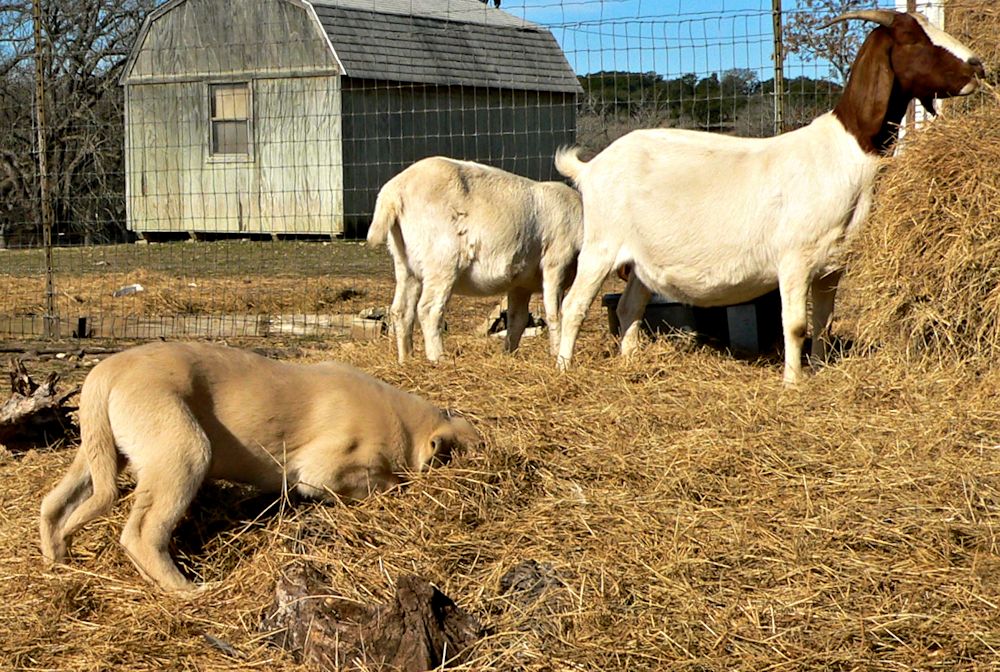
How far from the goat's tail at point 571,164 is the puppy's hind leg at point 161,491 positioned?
14.4 feet

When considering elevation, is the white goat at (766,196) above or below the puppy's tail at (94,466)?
above

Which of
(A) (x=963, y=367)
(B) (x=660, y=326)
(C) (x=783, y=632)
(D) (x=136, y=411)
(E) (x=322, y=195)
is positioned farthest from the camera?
(E) (x=322, y=195)

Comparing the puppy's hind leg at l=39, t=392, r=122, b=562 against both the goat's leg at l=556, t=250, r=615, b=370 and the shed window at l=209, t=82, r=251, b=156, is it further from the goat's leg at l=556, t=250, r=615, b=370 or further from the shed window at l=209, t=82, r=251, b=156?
the shed window at l=209, t=82, r=251, b=156

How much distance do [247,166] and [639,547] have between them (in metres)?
19.5

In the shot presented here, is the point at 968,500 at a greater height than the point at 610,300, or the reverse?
the point at 610,300

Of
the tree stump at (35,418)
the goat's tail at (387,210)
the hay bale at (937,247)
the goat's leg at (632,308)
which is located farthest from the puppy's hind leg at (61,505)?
the goat's leg at (632,308)

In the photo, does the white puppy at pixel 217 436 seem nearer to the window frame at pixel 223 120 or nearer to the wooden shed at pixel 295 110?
the wooden shed at pixel 295 110

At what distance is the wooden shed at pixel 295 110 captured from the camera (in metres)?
21.9

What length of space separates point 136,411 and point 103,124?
22561 mm

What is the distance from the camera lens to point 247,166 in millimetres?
22688

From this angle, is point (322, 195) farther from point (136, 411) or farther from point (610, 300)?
point (136, 411)

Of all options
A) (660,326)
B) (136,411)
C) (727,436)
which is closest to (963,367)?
(727,436)

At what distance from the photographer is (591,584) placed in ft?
13.0

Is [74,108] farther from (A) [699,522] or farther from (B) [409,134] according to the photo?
(A) [699,522]
